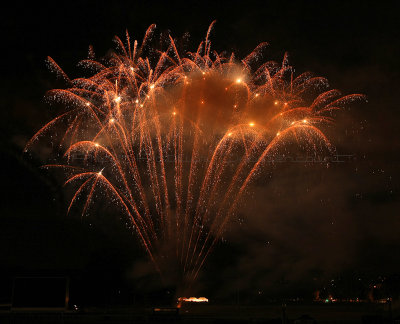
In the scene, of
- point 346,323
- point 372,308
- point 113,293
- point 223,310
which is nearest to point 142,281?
point 113,293

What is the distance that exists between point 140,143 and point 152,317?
10.5 metres

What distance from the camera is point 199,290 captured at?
184ft

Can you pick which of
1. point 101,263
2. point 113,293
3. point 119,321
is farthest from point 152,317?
point 101,263

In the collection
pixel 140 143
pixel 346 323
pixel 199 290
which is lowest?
pixel 346 323

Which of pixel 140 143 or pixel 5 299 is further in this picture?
pixel 5 299

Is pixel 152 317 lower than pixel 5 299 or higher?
lower

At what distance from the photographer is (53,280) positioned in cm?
2980

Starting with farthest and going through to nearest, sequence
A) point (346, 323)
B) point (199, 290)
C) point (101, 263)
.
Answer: point (101, 263)
point (199, 290)
point (346, 323)

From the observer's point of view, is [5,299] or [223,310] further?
[5,299]

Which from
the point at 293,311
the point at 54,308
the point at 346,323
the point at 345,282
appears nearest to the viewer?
the point at 346,323

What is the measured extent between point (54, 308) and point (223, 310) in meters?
10.9

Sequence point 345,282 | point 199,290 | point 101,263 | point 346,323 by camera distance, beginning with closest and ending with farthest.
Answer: point 346,323, point 199,290, point 101,263, point 345,282

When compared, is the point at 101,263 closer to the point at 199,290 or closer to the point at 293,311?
the point at 199,290

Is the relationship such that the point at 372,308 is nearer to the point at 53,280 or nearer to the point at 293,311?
the point at 293,311
